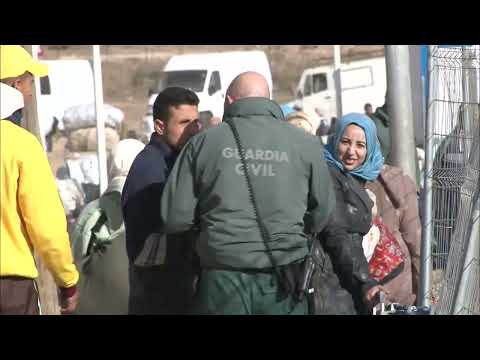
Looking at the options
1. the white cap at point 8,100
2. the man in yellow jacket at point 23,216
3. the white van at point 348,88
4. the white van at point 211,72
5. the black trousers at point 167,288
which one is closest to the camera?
the man in yellow jacket at point 23,216

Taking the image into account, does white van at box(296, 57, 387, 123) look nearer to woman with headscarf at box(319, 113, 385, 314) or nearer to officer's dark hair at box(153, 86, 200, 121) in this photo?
woman with headscarf at box(319, 113, 385, 314)

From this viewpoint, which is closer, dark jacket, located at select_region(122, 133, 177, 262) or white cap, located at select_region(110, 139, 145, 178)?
dark jacket, located at select_region(122, 133, 177, 262)

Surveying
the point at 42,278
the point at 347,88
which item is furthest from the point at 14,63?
the point at 347,88

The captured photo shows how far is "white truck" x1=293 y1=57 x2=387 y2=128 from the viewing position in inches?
890

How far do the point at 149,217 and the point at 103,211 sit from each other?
107cm

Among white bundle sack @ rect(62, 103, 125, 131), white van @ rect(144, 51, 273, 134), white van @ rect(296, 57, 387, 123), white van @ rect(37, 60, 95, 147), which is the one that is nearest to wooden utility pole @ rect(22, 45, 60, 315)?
white bundle sack @ rect(62, 103, 125, 131)

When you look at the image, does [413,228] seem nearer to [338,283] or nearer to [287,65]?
[338,283]

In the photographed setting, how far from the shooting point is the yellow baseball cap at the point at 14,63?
4484 millimetres

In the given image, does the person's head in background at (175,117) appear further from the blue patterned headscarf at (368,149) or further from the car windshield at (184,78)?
the car windshield at (184,78)

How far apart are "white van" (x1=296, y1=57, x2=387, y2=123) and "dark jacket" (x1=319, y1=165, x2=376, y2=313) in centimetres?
1432

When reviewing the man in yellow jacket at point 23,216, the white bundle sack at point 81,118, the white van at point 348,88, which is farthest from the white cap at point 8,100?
the white van at point 348,88

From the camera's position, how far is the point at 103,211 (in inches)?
233

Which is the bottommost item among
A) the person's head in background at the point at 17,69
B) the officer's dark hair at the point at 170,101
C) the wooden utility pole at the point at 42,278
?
the wooden utility pole at the point at 42,278
